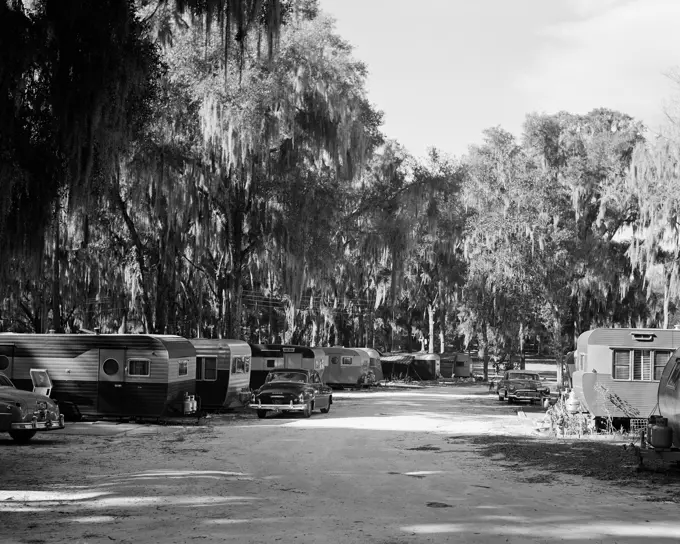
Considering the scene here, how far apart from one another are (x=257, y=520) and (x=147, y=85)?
338 inches

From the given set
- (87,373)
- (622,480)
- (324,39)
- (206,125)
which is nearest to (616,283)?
(324,39)

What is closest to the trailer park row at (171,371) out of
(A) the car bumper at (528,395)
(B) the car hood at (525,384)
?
(A) the car bumper at (528,395)

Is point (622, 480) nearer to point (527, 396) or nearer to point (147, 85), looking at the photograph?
point (147, 85)

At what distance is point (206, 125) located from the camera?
2878 centimetres

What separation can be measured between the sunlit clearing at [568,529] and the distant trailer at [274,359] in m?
25.9

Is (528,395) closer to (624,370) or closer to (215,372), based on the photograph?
(624,370)

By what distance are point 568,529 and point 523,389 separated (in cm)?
2507

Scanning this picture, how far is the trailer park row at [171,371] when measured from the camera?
71.6ft

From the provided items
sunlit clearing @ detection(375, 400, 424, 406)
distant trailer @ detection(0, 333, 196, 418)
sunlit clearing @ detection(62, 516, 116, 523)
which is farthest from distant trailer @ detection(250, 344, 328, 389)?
sunlit clearing @ detection(62, 516, 116, 523)

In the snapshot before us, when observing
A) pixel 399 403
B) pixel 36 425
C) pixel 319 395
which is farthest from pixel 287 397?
pixel 36 425

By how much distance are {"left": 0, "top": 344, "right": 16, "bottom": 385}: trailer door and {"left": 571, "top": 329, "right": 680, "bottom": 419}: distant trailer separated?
49.3 feet

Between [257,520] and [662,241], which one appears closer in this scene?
[257,520]

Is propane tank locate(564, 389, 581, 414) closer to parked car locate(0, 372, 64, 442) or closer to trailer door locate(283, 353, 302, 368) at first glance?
parked car locate(0, 372, 64, 442)

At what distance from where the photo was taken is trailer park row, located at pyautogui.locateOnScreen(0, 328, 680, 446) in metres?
21.8
